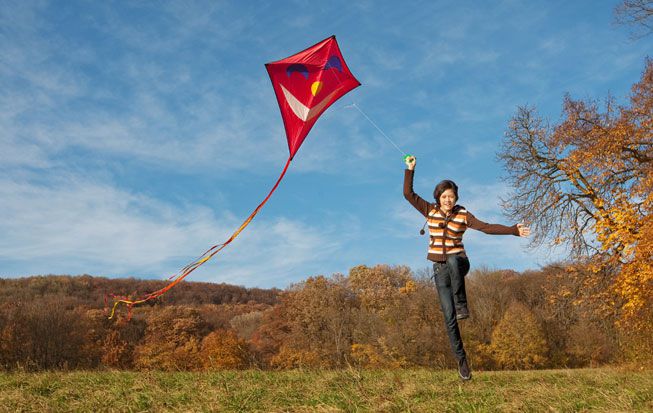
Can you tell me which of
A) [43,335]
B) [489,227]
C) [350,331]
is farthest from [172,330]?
[489,227]

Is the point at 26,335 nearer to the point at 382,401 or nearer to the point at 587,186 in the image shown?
the point at 587,186

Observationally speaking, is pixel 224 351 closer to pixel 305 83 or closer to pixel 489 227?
pixel 305 83

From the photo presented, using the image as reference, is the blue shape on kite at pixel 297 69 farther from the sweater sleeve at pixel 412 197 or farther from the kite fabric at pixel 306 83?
the sweater sleeve at pixel 412 197

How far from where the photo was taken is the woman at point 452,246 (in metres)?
7.24

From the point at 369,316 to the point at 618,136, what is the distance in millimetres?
39792

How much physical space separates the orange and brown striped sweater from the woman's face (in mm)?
66

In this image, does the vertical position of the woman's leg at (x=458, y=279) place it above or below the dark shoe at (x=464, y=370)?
above

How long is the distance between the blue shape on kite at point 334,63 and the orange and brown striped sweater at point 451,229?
3758mm

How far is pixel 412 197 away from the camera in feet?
25.0

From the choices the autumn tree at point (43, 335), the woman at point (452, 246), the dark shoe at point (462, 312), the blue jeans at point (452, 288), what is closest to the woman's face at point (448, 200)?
the woman at point (452, 246)

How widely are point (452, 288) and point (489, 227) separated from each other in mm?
988

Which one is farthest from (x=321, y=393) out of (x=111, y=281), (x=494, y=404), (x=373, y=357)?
(x=111, y=281)

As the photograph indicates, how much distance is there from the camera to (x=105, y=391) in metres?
6.00

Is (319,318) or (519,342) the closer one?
(519,342)
